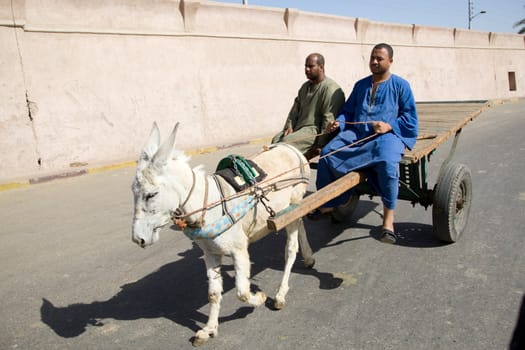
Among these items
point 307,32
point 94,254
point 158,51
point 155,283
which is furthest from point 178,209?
point 307,32

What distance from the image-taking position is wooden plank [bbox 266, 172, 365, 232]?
9.52 ft

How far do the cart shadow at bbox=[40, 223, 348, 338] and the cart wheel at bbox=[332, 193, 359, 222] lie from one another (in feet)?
3.37

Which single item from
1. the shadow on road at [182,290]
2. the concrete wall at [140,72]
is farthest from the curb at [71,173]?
the shadow on road at [182,290]

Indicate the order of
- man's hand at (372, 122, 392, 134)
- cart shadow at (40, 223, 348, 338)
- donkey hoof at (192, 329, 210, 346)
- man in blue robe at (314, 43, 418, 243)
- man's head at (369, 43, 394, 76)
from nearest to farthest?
donkey hoof at (192, 329, 210, 346), cart shadow at (40, 223, 348, 338), man in blue robe at (314, 43, 418, 243), man's hand at (372, 122, 392, 134), man's head at (369, 43, 394, 76)

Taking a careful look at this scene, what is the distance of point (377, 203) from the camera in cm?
619

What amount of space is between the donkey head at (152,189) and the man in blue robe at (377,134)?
1.84m

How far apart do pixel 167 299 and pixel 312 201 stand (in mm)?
1584

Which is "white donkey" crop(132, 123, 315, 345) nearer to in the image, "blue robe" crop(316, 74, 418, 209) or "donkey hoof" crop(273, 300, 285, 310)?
"donkey hoof" crop(273, 300, 285, 310)

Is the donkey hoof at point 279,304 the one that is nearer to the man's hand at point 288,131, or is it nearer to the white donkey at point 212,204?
→ the white donkey at point 212,204

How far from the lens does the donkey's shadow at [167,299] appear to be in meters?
3.52

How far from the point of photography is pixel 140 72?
1050cm

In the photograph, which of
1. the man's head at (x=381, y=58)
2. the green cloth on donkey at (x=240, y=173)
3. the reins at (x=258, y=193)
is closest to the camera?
the reins at (x=258, y=193)

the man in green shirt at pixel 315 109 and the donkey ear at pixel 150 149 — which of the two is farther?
the man in green shirt at pixel 315 109

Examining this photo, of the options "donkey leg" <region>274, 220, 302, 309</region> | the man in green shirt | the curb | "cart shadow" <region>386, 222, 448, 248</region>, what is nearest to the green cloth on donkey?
"donkey leg" <region>274, 220, 302, 309</region>
